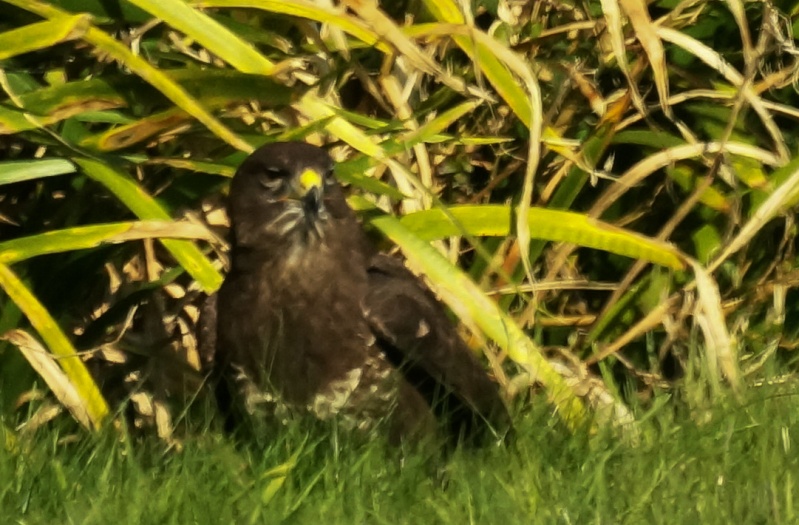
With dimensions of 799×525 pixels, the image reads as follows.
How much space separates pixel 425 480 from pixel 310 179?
0.78 m

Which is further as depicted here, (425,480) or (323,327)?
(323,327)

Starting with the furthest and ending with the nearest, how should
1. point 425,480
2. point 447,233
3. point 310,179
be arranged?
point 447,233, point 310,179, point 425,480

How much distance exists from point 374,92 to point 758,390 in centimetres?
118

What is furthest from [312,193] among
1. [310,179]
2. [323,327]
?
[323,327]

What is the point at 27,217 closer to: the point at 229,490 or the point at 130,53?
the point at 130,53

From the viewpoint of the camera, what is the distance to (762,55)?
3676 millimetres

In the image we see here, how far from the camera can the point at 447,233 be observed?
353cm

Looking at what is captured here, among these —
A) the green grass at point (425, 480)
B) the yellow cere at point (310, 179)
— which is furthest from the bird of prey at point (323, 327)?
the green grass at point (425, 480)

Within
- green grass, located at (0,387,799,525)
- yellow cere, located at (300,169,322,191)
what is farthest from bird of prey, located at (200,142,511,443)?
green grass, located at (0,387,799,525)

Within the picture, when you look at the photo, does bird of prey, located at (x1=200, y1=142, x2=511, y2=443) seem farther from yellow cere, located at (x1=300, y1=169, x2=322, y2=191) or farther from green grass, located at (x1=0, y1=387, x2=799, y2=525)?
green grass, located at (x1=0, y1=387, x2=799, y2=525)

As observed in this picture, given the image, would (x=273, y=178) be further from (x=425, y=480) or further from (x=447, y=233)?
(x=425, y=480)

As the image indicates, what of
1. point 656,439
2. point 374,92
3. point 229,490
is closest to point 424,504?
point 229,490

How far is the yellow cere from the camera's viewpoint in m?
3.38

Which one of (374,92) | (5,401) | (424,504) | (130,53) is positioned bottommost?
(5,401)
